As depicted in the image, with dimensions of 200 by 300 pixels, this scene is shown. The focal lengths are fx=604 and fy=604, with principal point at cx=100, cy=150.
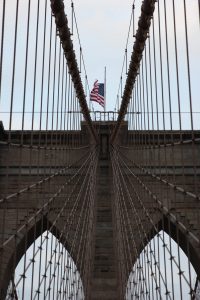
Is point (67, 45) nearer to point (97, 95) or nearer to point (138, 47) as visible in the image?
point (138, 47)

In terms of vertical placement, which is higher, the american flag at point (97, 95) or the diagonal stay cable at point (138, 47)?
the american flag at point (97, 95)

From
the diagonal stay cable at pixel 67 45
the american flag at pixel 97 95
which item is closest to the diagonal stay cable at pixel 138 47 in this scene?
the diagonal stay cable at pixel 67 45

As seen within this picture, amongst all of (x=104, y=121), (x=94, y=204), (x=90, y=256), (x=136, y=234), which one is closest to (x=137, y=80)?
(x=94, y=204)

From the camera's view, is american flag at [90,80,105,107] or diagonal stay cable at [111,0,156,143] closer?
diagonal stay cable at [111,0,156,143]

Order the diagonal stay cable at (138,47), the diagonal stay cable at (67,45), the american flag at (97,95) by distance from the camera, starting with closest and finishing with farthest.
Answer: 1. the diagonal stay cable at (67,45)
2. the diagonal stay cable at (138,47)
3. the american flag at (97,95)

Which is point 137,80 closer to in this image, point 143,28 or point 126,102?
point 126,102

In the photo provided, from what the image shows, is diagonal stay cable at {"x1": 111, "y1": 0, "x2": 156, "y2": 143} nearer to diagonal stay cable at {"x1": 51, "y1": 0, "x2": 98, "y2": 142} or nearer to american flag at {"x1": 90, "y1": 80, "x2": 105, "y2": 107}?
diagonal stay cable at {"x1": 51, "y1": 0, "x2": 98, "y2": 142}

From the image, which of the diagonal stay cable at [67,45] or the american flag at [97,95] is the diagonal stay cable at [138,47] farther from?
the american flag at [97,95]

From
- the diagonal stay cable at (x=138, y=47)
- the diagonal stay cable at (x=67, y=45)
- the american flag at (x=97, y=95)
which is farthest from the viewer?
the american flag at (x=97, y=95)

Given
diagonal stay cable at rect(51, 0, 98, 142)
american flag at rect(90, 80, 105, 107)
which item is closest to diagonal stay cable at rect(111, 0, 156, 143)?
diagonal stay cable at rect(51, 0, 98, 142)

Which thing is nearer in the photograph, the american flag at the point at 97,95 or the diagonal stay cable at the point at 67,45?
the diagonal stay cable at the point at 67,45

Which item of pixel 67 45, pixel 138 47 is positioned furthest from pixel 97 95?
pixel 67 45
